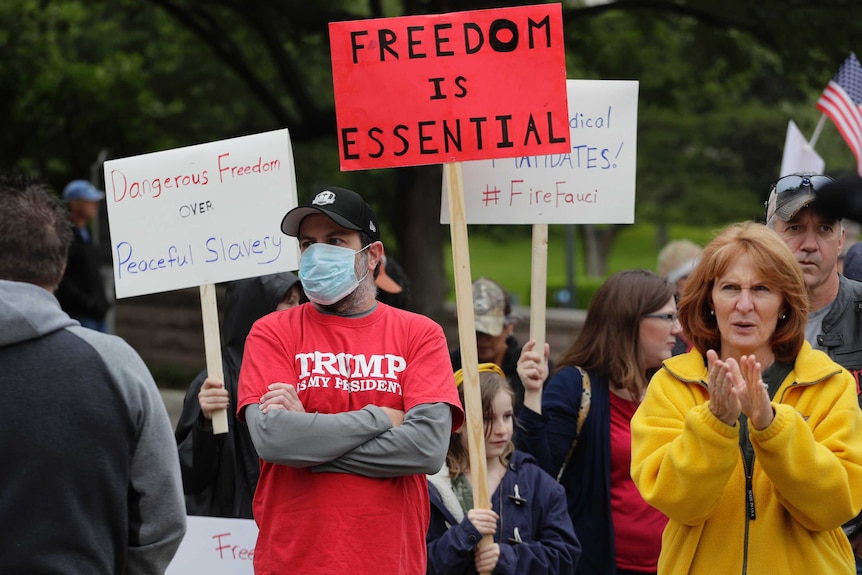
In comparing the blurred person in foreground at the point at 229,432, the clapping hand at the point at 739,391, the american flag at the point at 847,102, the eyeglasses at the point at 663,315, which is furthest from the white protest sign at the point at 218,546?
the american flag at the point at 847,102

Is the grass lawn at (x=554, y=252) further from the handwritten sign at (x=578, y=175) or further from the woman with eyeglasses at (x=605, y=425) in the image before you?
the woman with eyeglasses at (x=605, y=425)

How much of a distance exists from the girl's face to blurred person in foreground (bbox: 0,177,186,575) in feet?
5.36

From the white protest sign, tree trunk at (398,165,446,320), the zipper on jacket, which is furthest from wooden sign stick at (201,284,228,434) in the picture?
tree trunk at (398,165,446,320)

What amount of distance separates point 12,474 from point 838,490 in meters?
2.21

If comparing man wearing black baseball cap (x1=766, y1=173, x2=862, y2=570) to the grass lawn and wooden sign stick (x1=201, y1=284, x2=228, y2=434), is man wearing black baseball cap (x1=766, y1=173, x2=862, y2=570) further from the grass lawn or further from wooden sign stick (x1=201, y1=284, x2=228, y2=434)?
the grass lawn

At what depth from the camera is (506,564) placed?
14.1 ft

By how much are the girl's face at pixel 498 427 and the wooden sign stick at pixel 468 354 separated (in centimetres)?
14

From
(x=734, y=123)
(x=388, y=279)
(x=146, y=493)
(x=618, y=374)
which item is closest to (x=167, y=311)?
(x=388, y=279)

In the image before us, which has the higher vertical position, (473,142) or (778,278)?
(473,142)

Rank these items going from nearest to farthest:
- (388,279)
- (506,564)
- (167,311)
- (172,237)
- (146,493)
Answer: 1. (146,493)
2. (506,564)
3. (172,237)
4. (388,279)
5. (167,311)

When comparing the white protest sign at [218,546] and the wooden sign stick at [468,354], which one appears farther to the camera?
the white protest sign at [218,546]

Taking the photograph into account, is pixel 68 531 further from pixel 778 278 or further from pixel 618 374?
pixel 618 374

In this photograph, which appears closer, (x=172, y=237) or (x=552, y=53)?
(x=552, y=53)

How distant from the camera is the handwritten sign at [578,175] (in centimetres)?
506
